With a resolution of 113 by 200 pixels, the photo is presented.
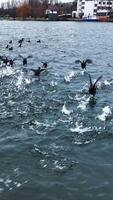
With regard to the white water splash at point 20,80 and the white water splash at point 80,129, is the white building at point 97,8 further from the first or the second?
the white water splash at point 80,129

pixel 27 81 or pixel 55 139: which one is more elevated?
pixel 27 81

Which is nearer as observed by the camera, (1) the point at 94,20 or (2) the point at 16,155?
(2) the point at 16,155

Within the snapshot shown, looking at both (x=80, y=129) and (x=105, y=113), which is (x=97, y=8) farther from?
(x=80, y=129)

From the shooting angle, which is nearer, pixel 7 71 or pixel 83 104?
pixel 83 104

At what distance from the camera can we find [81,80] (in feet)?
92.1

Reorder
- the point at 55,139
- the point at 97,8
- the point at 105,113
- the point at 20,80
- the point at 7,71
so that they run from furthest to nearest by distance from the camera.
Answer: the point at 97,8 → the point at 7,71 → the point at 20,80 → the point at 105,113 → the point at 55,139

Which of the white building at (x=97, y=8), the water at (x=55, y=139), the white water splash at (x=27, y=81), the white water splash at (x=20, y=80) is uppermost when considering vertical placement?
the white building at (x=97, y=8)

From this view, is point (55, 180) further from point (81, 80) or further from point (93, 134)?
point (81, 80)

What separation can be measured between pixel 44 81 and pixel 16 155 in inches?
499

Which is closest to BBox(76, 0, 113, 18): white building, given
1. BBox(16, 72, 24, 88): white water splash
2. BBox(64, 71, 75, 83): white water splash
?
BBox(64, 71, 75, 83): white water splash

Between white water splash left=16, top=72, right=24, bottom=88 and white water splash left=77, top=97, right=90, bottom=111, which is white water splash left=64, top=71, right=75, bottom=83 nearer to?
white water splash left=16, top=72, right=24, bottom=88

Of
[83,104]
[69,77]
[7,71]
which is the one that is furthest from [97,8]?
[83,104]

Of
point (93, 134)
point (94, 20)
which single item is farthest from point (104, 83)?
point (94, 20)

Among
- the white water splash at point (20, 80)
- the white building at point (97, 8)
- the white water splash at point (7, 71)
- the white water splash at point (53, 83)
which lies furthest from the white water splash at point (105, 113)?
the white building at point (97, 8)
